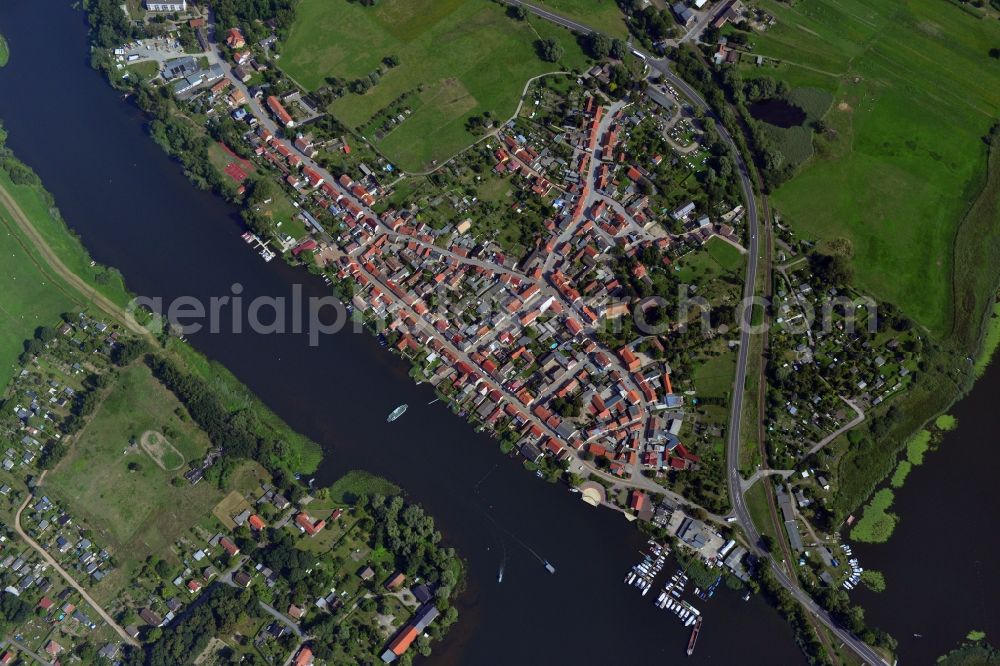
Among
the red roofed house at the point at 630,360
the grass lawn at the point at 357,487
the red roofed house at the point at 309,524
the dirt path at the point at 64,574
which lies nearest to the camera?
the dirt path at the point at 64,574

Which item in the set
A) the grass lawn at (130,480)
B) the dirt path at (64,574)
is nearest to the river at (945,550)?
the grass lawn at (130,480)

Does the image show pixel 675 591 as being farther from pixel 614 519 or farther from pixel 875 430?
pixel 875 430

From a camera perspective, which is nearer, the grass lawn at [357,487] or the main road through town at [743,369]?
the main road through town at [743,369]

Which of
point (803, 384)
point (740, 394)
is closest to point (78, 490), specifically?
point (740, 394)

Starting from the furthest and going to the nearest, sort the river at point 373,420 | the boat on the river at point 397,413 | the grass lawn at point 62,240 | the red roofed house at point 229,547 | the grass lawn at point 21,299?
the grass lawn at point 62,240, the grass lawn at point 21,299, the boat on the river at point 397,413, the red roofed house at point 229,547, the river at point 373,420

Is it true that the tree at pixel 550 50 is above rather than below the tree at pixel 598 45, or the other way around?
below

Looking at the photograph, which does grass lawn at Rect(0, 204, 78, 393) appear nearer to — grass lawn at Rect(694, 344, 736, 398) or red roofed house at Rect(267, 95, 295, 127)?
red roofed house at Rect(267, 95, 295, 127)

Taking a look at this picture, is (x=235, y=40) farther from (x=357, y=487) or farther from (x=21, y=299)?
(x=357, y=487)

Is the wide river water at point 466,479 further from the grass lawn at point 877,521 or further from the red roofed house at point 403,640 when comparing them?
the red roofed house at point 403,640
